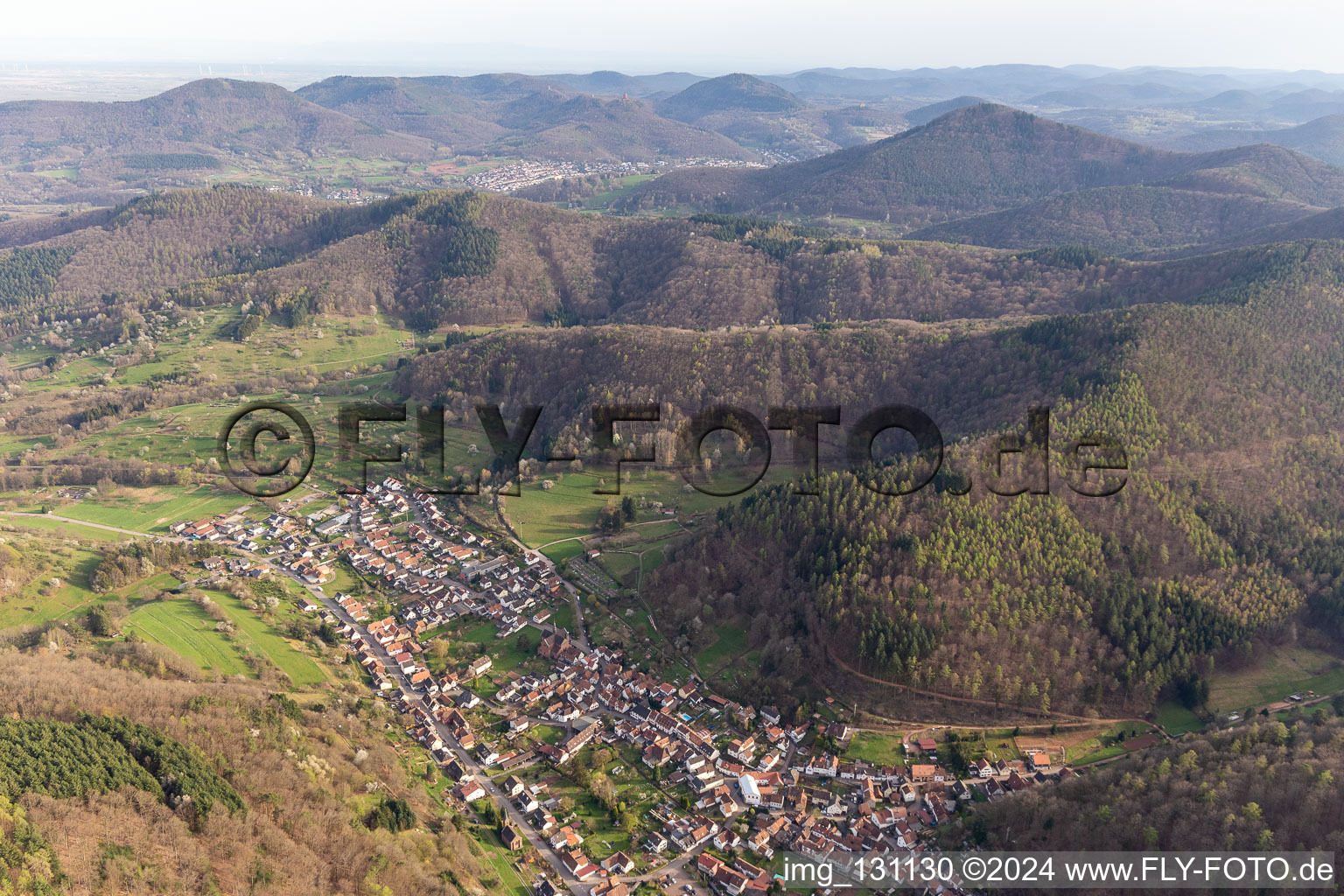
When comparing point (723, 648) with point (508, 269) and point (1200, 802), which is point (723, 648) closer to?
point (1200, 802)

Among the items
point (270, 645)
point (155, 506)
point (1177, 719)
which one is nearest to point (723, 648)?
point (1177, 719)

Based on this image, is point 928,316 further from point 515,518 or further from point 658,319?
point 515,518

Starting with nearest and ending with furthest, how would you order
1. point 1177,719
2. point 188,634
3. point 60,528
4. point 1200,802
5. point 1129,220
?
A: 1. point 1200,802
2. point 1177,719
3. point 188,634
4. point 60,528
5. point 1129,220

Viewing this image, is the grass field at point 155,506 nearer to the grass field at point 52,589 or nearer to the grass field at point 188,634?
the grass field at point 52,589

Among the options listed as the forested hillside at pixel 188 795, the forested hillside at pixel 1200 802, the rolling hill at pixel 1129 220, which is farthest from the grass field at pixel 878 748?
the rolling hill at pixel 1129 220

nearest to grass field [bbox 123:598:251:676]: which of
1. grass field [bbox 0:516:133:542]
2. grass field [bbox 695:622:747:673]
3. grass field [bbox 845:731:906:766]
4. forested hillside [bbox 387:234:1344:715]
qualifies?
grass field [bbox 0:516:133:542]

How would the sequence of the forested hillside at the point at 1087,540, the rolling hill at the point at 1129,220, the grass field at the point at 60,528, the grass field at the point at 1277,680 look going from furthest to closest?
the rolling hill at the point at 1129,220, the grass field at the point at 60,528, the forested hillside at the point at 1087,540, the grass field at the point at 1277,680

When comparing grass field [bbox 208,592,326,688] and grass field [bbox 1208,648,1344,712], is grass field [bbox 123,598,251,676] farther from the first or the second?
grass field [bbox 1208,648,1344,712]
